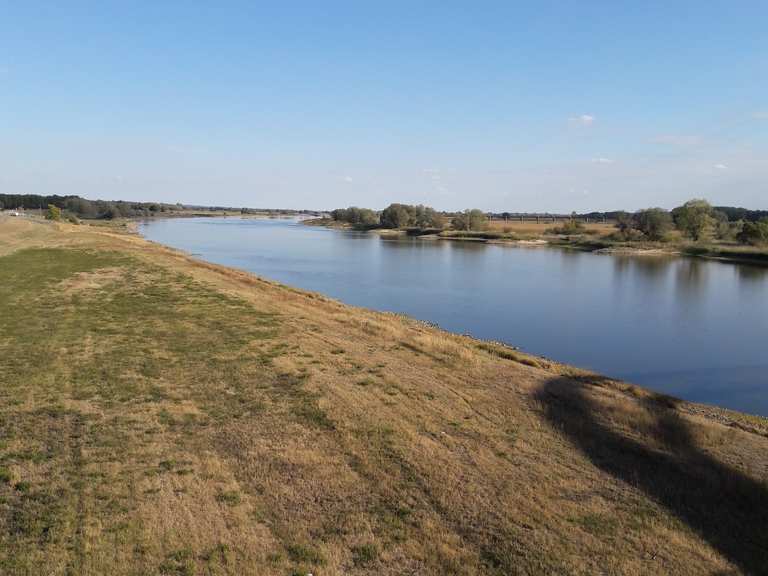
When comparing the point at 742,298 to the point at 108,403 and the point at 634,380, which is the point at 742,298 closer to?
the point at 634,380

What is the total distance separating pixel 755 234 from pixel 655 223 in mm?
11093

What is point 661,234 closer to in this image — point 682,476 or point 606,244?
point 606,244

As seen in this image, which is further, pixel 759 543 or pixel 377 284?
pixel 377 284

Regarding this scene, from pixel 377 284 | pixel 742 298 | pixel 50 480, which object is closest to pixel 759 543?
pixel 50 480

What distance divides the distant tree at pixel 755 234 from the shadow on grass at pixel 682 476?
6561 centimetres

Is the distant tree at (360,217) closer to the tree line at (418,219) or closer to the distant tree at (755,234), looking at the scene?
the tree line at (418,219)

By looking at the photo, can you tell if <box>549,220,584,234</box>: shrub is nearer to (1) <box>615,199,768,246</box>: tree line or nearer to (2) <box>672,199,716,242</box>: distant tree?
(1) <box>615,199,768,246</box>: tree line

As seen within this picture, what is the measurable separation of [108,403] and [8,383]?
67.2 inches

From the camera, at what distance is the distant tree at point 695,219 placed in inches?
2704

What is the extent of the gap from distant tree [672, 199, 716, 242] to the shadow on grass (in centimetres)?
7048

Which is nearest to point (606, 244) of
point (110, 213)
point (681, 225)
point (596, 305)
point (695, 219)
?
point (681, 225)

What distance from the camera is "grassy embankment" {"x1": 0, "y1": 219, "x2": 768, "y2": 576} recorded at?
14.3 feet

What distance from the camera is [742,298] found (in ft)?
102

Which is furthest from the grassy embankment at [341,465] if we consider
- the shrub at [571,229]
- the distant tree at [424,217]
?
the distant tree at [424,217]
